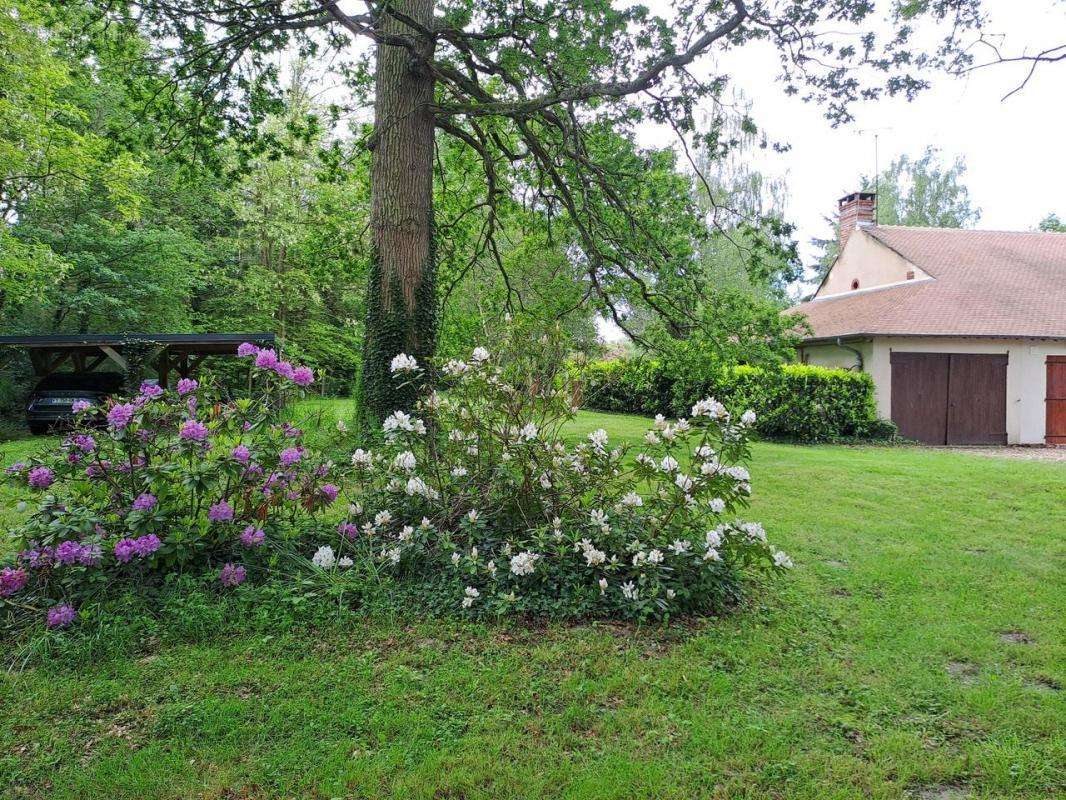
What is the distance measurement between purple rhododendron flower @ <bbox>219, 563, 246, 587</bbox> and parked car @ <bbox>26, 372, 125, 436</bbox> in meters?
9.47

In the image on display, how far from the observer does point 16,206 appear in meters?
14.1

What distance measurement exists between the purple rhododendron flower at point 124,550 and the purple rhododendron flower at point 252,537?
571 millimetres

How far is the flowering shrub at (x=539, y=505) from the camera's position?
375 cm

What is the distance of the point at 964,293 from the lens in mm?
15844

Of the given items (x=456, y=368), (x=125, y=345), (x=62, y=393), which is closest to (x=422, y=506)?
(x=456, y=368)

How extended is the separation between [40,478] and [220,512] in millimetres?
963

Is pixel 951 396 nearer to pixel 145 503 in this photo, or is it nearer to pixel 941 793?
pixel 941 793

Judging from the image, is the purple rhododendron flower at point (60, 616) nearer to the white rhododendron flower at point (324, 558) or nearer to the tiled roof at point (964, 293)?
the white rhododendron flower at point (324, 558)

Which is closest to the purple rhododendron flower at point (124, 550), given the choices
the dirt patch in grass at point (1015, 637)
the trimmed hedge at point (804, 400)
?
the dirt patch in grass at point (1015, 637)

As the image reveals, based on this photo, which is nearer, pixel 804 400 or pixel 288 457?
pixel 288 457

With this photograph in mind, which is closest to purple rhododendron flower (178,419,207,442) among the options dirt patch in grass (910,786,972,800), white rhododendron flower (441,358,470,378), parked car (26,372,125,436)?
white rhododendron flower (441,358,470,378)

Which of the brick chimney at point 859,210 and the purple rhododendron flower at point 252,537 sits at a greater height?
the brick chimney at point 859,210

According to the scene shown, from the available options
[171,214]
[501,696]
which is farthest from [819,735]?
[171,214]

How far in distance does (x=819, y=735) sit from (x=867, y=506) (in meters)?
4.88
